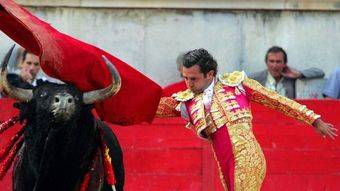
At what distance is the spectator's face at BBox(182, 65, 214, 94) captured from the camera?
18.4ft

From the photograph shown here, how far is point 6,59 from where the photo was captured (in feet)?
16.3

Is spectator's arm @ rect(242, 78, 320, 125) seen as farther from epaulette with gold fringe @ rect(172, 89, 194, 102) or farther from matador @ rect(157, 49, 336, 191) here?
epaulette with gold fringe @ rect(172, 89, 194, 102)

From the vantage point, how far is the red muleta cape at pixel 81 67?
5.21 meters

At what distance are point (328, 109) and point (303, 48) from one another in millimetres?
1869

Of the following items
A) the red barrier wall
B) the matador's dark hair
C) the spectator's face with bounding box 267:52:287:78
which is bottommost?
the red barrier wall

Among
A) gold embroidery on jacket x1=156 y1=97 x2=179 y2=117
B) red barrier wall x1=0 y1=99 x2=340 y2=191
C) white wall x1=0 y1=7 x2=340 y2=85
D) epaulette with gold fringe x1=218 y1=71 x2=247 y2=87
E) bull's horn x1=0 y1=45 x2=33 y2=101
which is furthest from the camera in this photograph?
white wall x1=0 y1=7 x2=340 y2=85

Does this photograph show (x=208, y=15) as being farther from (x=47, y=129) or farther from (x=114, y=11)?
(x=47, y=129)

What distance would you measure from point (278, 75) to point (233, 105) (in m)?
2.18

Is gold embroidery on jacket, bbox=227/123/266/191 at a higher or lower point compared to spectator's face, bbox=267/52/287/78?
higher

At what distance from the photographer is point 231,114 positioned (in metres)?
5.66

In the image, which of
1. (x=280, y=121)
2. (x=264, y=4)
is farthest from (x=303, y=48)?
(x=280, y=121)

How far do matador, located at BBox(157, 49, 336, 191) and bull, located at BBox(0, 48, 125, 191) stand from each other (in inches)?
23.9

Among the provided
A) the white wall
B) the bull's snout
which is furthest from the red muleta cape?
the white wall

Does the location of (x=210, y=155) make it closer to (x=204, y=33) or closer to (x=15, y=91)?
(x=204, y=33)
